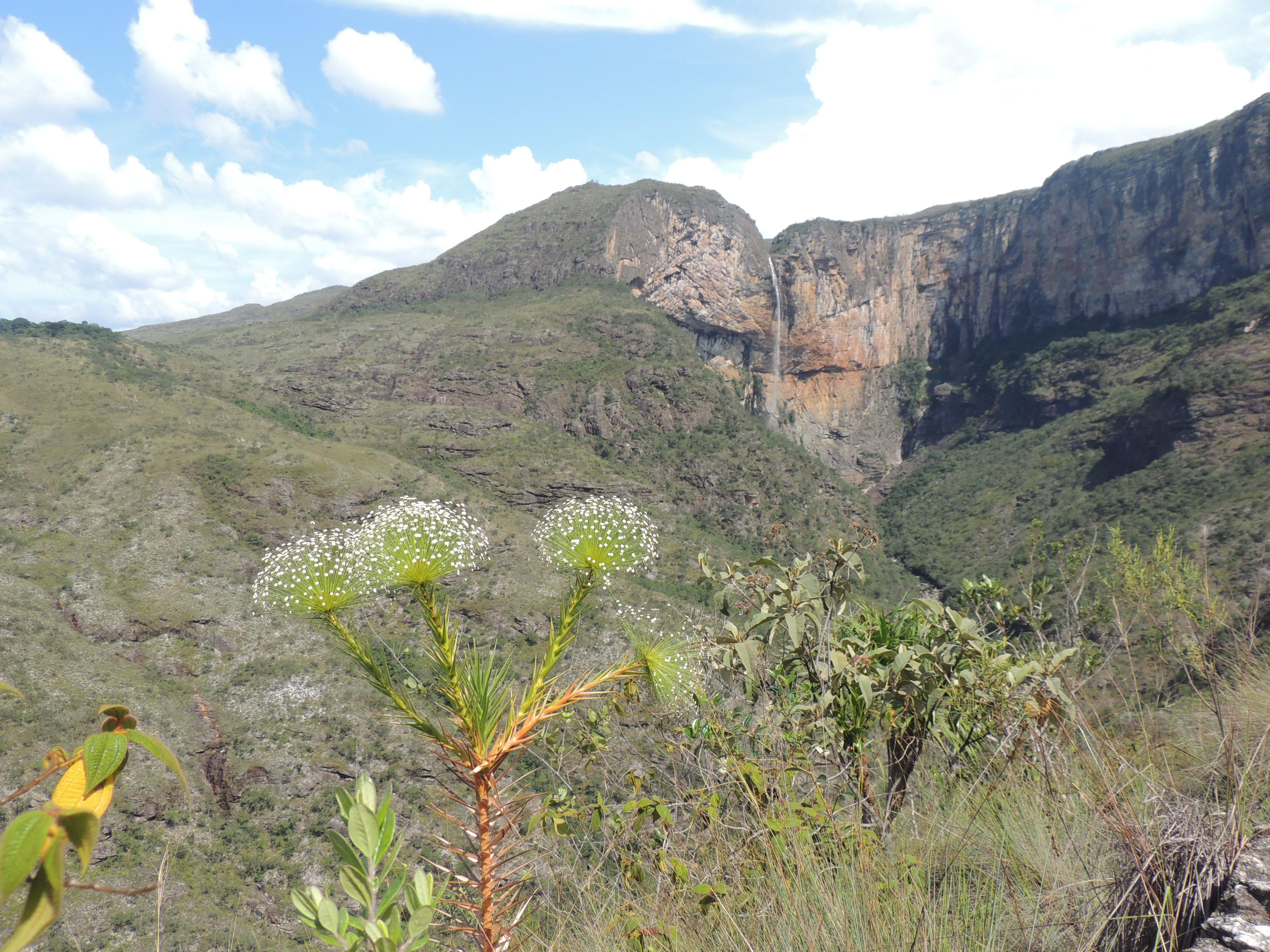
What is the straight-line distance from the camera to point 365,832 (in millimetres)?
1609

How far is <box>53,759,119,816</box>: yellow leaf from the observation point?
93 cm

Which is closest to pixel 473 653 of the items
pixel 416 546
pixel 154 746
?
pixel 416 546

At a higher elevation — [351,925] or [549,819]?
[351,925]

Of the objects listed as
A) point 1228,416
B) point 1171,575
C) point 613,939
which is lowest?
point 1228,416

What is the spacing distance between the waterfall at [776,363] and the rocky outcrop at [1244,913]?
8477cm

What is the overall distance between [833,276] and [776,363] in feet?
45.0

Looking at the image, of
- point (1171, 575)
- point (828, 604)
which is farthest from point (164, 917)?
point (1171, 575)

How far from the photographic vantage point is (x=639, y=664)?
235 centimetres

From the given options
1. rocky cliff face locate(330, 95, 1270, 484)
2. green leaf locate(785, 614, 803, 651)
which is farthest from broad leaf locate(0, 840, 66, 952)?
rocky cliff face locate(330, 95, 1270, 484)

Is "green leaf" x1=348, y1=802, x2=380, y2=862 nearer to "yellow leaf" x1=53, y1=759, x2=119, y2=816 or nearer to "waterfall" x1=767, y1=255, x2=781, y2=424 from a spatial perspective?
"yellow leaf" x1=53, y1=759, x2=119, y2=816

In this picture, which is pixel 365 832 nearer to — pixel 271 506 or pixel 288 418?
pixel 271 506

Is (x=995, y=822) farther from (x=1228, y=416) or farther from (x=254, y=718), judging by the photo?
(x=1228, y=416)

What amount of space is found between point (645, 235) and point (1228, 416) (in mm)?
61013

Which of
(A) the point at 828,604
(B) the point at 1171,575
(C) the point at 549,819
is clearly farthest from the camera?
(B) the point at 1171,575
